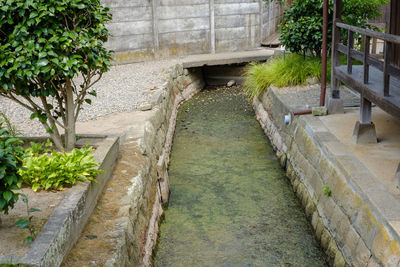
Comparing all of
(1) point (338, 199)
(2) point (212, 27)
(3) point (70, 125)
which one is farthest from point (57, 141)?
(2) point (212, 27)

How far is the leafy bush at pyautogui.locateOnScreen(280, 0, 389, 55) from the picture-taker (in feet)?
31.2

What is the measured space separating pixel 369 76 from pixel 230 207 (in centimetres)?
262

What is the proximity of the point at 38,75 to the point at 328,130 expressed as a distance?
3.99m

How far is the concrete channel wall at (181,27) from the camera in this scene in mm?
13188

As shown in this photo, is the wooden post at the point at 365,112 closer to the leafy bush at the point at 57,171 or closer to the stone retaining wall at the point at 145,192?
the stone retaining wall at the point at 145,192

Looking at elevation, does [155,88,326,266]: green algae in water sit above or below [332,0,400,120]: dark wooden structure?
below

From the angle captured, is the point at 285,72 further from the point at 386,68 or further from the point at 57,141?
the point at 57,141

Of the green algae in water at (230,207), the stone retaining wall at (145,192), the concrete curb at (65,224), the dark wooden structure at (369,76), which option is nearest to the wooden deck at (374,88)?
the dark wooden structure at (369,76)

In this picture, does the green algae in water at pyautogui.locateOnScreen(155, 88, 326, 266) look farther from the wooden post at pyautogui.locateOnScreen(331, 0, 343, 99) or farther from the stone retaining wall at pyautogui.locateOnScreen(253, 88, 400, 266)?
the wooden post at pyautogui.locateOnScreen(331, 0, 343, 99)

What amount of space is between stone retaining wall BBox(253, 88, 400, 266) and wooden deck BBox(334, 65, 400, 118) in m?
0.70

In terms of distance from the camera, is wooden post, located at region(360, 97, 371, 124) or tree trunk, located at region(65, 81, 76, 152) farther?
wooden post, located at region(360, 97, 371, 124)

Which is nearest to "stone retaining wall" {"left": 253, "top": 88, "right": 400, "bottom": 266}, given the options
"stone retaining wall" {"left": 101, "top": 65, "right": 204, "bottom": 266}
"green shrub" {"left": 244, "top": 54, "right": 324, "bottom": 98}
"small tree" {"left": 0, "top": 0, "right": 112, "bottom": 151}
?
"green shrub" {"left": 244, "top": 54, "right": 324, "bottom": 98}

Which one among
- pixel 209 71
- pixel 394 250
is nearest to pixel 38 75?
pixel 394 250

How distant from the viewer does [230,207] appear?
6594 mm
